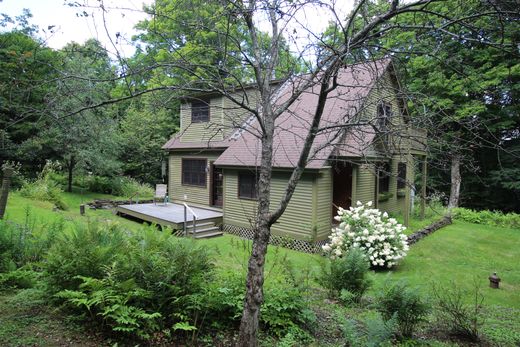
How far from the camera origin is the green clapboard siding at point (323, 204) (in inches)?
394

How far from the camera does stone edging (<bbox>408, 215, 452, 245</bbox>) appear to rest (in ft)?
36.8

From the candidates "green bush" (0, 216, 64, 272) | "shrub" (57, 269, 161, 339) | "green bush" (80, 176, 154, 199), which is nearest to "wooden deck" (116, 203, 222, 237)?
"green bush" (80, 176, 154, 199)

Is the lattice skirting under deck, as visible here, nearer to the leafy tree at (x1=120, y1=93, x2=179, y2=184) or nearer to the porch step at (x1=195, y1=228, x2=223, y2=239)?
the porch step at (x1=195, y1=228, x2=223, y2=239)

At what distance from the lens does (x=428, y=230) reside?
41.4ft

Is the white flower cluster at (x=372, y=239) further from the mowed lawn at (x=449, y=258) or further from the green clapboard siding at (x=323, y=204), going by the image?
the green clapboard siding at (x=323, y=204)

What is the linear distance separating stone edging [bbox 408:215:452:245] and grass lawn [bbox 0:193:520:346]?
0.75ft

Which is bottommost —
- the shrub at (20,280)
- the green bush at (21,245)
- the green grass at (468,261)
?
the green grass at (468,261)

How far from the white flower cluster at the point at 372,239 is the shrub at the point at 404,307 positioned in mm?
3924

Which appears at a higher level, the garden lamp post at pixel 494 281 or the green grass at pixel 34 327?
the green grass at pixel 34 327

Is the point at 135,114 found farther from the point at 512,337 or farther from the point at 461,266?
the point at 512,337

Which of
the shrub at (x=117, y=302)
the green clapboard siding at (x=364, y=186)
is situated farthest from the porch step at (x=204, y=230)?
the shrub at (x=117, y=302)

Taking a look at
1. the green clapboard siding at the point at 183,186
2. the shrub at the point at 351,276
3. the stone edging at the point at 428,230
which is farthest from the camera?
the green clapboard siding at the point at 183,186

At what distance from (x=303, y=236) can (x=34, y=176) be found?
16563 millimetres

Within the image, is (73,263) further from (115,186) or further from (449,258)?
(115,186)
